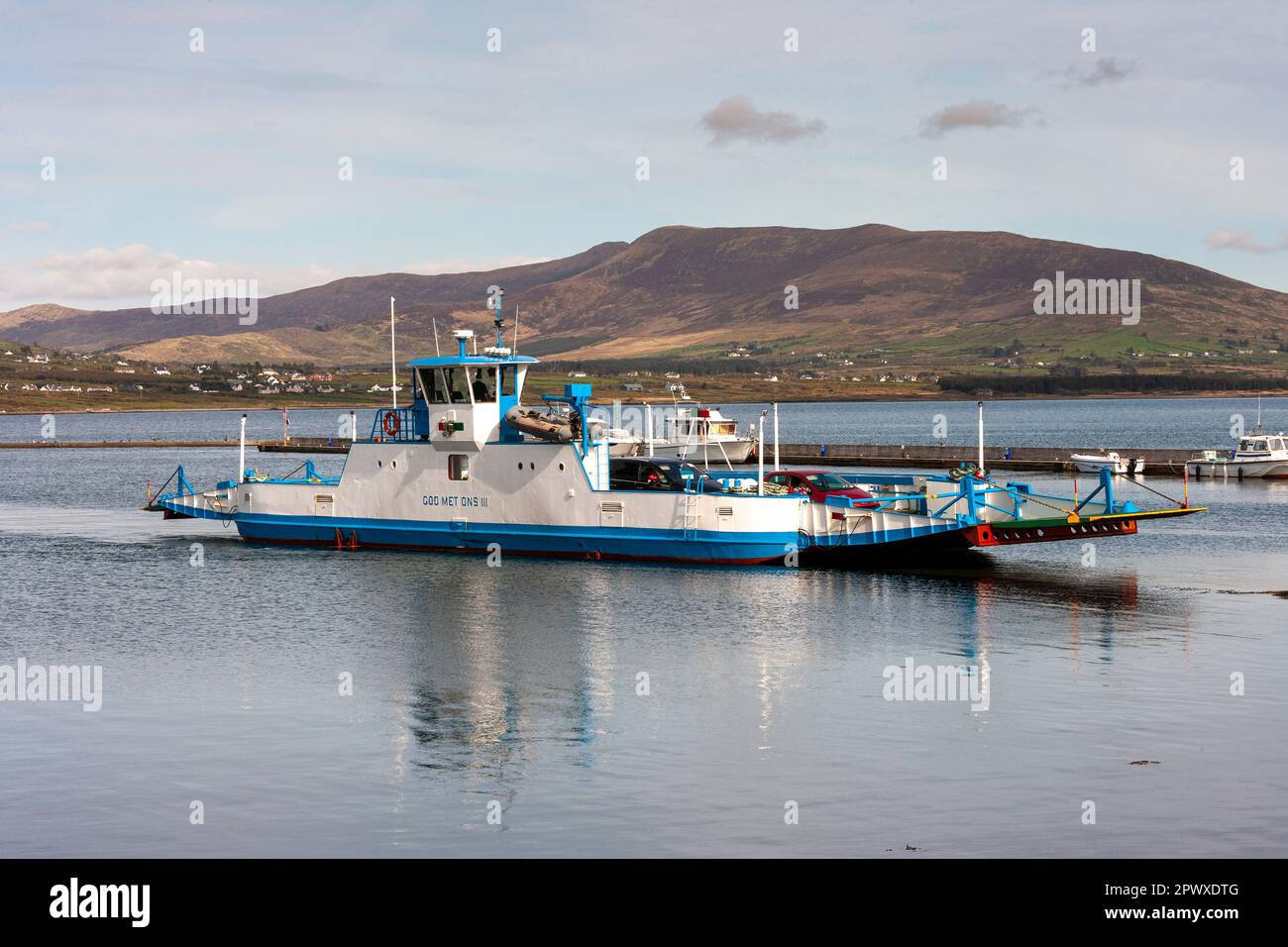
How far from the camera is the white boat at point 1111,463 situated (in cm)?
8505

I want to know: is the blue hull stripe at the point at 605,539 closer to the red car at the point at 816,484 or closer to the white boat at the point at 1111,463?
the red car at the point at 816,484

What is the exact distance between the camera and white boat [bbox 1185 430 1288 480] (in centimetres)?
8588

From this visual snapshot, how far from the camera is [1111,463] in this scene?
8369cm

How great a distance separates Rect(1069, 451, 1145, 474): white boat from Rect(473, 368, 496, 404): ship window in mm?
47060

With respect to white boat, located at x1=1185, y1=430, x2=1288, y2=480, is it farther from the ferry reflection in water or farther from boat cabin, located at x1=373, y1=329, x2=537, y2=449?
boat cabin, located at x1=373, y1=329, x2=537, y2=449

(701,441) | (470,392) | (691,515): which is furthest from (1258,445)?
(470,392)

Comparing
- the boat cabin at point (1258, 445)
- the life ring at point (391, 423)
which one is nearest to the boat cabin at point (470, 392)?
the life ring at point (391, 423)

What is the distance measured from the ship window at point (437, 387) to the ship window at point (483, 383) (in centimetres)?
120

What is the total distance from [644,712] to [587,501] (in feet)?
72.6

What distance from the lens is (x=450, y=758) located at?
23.7 m
